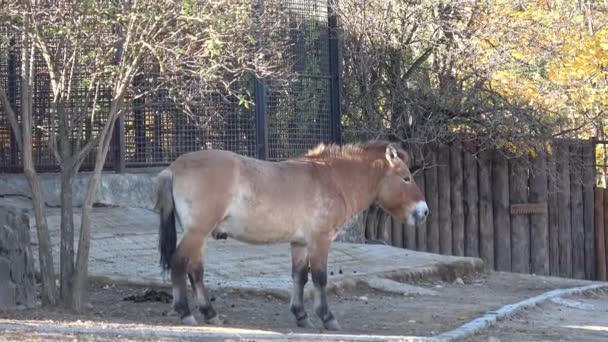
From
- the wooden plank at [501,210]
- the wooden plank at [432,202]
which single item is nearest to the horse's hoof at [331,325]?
the wooden plank at [432,202]

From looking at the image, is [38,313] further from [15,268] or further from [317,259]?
[317,259]

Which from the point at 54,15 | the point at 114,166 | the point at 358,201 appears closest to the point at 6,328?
the point at 54,15

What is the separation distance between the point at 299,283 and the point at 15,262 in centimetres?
258

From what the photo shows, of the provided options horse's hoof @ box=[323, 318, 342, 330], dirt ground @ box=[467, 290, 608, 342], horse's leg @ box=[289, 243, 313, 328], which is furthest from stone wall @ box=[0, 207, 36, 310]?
dirt ground @ box=[467, 290, 608, 342]

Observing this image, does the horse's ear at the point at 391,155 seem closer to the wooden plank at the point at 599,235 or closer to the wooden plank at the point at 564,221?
the wooden plank at the point at 564,221

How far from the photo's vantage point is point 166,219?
30.3 ft

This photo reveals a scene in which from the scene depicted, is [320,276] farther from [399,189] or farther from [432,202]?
[432,202]

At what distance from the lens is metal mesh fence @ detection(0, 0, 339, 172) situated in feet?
47.5

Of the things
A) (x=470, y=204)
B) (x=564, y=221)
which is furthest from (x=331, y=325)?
(x=564, y=221)

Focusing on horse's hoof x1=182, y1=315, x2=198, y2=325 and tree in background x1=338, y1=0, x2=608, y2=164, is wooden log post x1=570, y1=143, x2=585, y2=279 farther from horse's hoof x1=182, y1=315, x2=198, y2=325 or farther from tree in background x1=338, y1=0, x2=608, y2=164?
horse's hoof x1=182, y1=315, x2=198, y2=325

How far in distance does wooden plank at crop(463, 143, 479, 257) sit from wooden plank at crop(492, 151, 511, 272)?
457 mm

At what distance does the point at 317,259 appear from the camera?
31.9ft

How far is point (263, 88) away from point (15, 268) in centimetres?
699

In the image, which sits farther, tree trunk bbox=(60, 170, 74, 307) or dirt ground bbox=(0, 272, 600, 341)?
tree trunk bbox=(60, 170, 74, 307)
